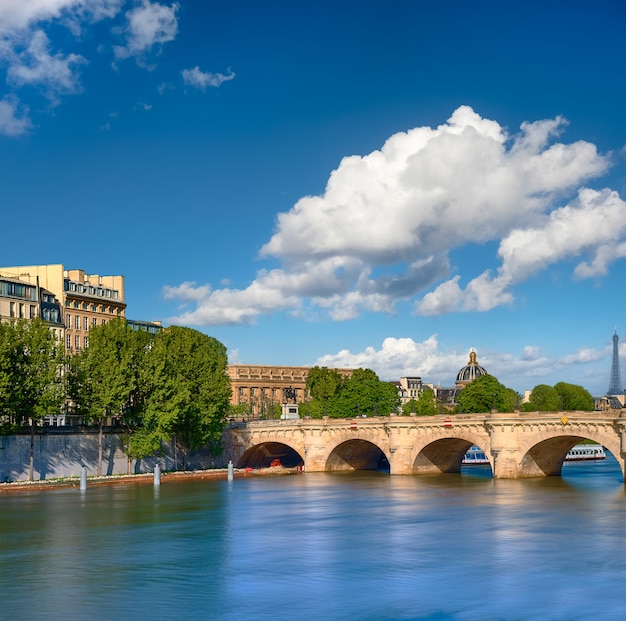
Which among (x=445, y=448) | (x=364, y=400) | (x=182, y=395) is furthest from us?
(x=364, y=400)

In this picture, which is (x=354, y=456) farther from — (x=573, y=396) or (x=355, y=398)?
(x=573, y=396)

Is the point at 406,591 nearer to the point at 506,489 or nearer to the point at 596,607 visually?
the point at 596,607

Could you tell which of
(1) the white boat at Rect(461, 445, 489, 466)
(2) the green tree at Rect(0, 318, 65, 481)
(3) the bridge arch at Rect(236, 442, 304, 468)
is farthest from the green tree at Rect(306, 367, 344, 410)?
(2) the green tree at Rect(0, 318, 65, 481)

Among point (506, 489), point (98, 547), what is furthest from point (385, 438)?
point (98, 547)

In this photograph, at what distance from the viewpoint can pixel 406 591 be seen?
149 ft

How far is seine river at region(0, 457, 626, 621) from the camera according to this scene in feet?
139

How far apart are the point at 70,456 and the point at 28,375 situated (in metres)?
11.4

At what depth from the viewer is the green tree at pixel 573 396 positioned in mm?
166250

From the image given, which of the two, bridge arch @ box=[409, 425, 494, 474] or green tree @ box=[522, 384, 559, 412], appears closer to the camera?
bridge arch @ box=[409, 425, 494, 474]

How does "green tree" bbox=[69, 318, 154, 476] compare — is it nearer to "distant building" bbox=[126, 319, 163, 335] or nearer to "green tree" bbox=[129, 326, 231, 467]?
"green tree" bbox=[129, 326, 231, 467]

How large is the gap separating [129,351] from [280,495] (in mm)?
26105

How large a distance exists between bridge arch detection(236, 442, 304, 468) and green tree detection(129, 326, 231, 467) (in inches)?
228

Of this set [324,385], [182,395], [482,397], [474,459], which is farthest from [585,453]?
[182,395]

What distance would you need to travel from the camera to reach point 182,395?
107312 mm
